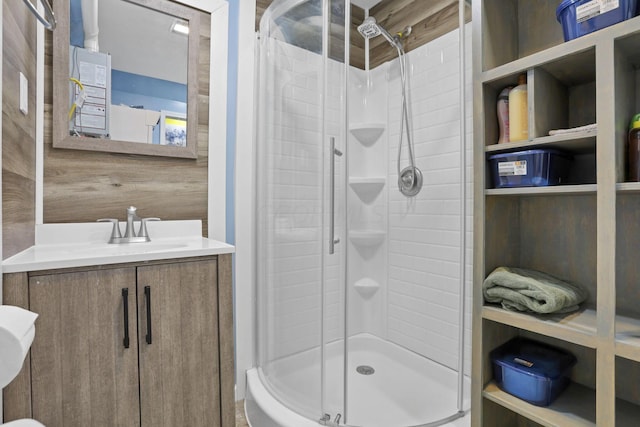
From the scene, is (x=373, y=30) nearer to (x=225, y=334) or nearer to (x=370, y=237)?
(x=370, y=237)

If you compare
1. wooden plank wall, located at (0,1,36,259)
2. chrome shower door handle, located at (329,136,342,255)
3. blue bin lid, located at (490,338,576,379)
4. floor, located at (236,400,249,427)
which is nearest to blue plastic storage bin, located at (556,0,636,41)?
chrome shower door handle, located at (329,136,342,255)

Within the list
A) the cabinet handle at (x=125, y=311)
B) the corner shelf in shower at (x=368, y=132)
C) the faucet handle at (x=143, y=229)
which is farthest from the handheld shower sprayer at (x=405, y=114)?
the cabinet handle at (x=125, y=311)

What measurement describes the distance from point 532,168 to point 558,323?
457 millimetres

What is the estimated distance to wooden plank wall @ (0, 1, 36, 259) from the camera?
3.38 feet

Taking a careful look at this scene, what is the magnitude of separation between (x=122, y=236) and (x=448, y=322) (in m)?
1.66

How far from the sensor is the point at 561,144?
996mm

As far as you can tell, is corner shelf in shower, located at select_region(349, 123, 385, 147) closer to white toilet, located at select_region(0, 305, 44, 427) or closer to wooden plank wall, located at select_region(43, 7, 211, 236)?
wooden plank wall, located at select_region(43, 7, 211, 236)

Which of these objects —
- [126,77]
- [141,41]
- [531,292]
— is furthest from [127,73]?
[531,292]

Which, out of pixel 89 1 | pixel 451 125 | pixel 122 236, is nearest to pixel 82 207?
pixel 122 236

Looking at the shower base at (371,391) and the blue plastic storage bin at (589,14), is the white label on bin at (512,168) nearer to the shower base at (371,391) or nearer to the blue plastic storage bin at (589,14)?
the blue plastic storage bin at (589,14)

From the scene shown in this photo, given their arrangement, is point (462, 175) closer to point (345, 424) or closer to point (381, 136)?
point (381, 136)

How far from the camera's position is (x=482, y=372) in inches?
44.5

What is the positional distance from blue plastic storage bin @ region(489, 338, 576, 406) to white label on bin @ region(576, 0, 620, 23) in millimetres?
1023

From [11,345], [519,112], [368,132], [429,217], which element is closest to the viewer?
[11,345]
